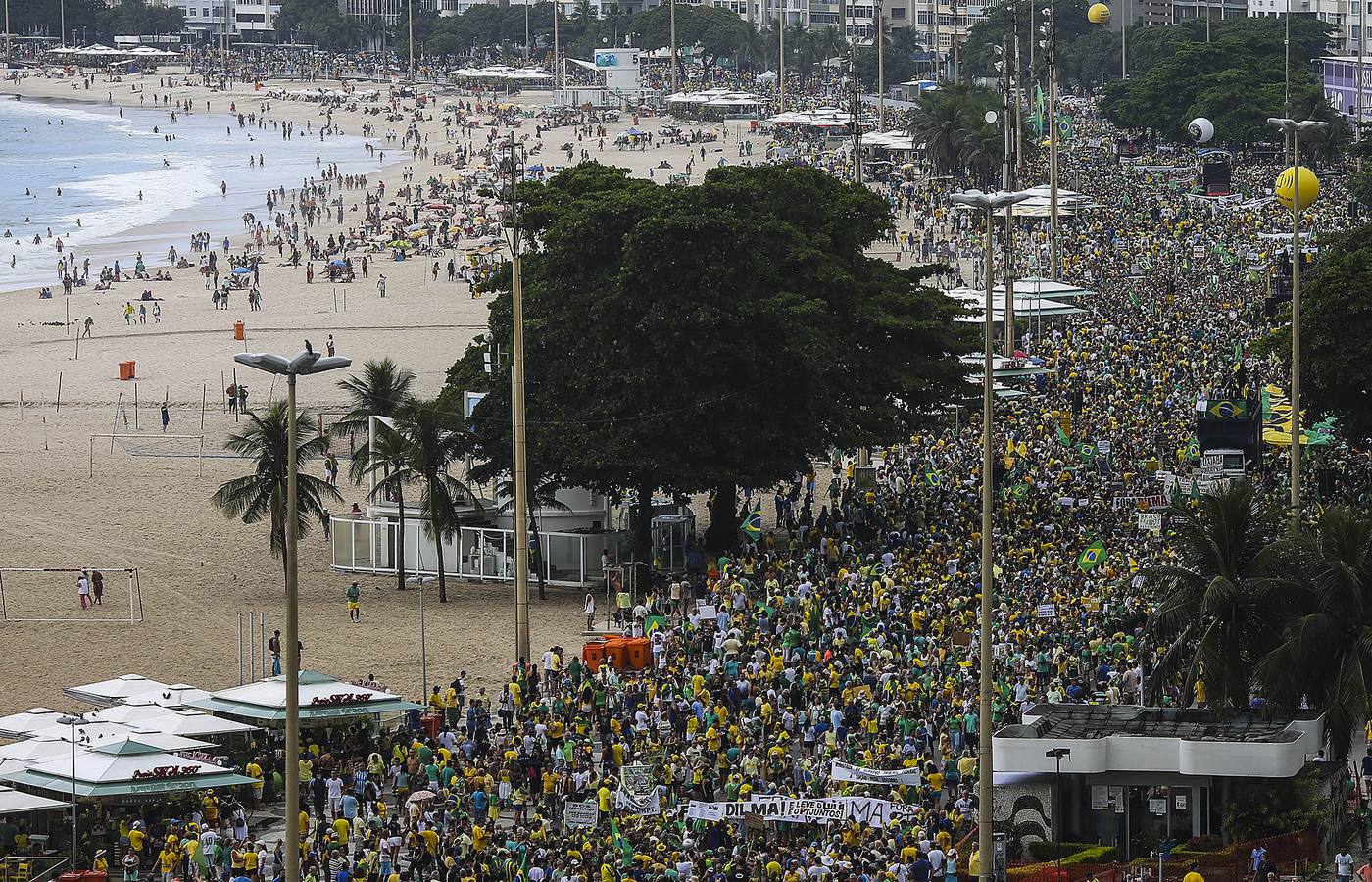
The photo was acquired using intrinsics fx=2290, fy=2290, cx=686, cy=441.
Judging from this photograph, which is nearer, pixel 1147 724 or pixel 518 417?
pixel 1147 724

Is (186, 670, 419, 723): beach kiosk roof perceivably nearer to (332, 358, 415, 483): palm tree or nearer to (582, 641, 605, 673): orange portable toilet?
(582, 641, 605, 673): orange portable toilet

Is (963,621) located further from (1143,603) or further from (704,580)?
(704,580)

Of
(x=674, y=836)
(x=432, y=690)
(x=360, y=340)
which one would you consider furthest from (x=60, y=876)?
(x=360, y=340)

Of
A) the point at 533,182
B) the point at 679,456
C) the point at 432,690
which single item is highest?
the point at 533,182

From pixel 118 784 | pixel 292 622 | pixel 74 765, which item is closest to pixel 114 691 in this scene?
pixel 118 784

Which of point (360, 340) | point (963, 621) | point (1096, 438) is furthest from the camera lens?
point (360, 340)

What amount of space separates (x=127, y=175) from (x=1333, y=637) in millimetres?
121940

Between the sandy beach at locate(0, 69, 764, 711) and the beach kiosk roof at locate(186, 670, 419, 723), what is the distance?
4.69m

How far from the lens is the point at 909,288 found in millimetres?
50344

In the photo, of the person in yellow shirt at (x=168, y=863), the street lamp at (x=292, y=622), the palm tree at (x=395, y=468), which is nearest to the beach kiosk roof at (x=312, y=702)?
the person in yellow shirt at (x=168, y=863)

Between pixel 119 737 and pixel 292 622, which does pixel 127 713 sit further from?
pixel 292 622

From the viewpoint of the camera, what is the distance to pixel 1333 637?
28188 mm

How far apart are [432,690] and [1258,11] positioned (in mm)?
159224

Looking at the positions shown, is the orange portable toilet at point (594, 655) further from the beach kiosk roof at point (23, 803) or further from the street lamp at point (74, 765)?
the beach kiosk roof at point (23, 803)
